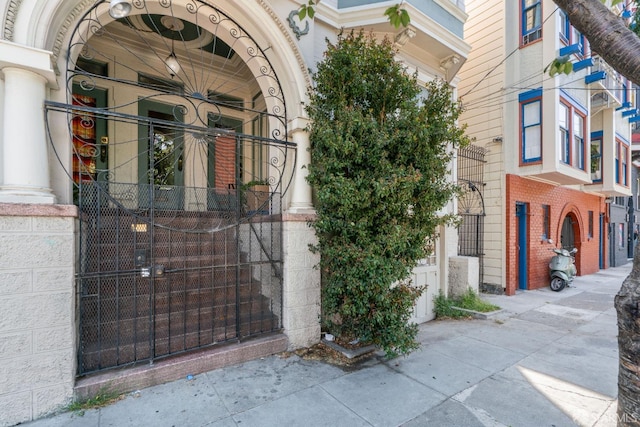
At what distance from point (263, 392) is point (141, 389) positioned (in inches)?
48.5

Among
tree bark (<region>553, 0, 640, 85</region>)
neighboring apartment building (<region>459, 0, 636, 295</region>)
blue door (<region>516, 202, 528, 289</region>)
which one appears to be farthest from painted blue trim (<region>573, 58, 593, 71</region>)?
tree bark (<region>553, 0, 640, 85</region>)

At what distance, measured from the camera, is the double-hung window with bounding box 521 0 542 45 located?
8.16 metres

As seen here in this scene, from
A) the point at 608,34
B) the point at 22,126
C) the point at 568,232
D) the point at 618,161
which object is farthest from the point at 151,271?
the point at 618,161

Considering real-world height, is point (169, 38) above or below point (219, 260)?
above

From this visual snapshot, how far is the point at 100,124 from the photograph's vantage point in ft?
18.4

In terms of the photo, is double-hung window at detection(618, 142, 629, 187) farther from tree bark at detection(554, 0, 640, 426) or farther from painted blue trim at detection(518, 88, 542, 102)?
tree bark at detection(554, 0, 640, 426)

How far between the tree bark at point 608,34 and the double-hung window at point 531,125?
21.8 ft

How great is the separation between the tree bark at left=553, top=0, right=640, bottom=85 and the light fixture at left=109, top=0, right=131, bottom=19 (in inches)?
155

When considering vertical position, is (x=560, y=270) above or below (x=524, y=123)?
below

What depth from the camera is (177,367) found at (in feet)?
11.2

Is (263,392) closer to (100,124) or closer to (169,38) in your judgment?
(100,124)

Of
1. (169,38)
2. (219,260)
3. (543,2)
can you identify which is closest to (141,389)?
(219,260)

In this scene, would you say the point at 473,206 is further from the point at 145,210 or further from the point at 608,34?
the point at 145,210

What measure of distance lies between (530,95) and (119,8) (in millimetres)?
8916
